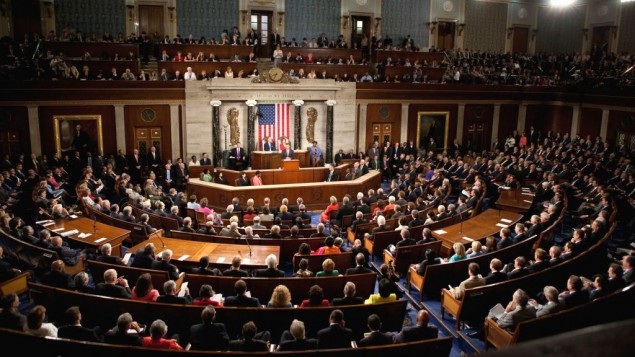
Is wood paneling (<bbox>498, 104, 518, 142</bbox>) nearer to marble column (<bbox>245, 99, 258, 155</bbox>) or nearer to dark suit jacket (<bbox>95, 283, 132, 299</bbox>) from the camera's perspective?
marble column (<bbox>245, 99, 258, 155</bbox>)

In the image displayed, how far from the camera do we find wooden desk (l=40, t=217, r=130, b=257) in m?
9.16

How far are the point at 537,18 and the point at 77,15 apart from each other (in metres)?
24.4

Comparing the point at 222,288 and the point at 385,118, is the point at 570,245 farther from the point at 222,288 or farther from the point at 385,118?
the point at 385,118

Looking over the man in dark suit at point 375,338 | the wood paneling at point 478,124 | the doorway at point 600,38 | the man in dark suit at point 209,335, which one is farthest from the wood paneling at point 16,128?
the doorway at point 600,38

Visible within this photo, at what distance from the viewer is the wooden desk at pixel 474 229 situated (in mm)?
9523

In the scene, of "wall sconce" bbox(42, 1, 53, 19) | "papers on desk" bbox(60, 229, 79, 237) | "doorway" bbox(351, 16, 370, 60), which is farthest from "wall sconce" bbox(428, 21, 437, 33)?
"papers on desk" bbox(60, 229, 79, 237)

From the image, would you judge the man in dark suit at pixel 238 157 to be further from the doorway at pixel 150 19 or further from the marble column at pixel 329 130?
the doorway at pixel 150 19

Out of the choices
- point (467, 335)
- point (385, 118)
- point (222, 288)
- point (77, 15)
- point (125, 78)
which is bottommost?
A: point (467, 335)

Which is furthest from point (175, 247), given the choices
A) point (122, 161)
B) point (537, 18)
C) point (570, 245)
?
point (537, 18)

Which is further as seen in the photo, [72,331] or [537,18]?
[537,18]

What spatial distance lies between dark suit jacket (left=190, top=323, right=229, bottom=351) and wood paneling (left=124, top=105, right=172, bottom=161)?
1419 cm

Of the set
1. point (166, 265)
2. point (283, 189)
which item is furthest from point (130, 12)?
point (166, 265)

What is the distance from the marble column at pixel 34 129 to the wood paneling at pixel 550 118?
21.4m

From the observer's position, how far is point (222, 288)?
7137mm
